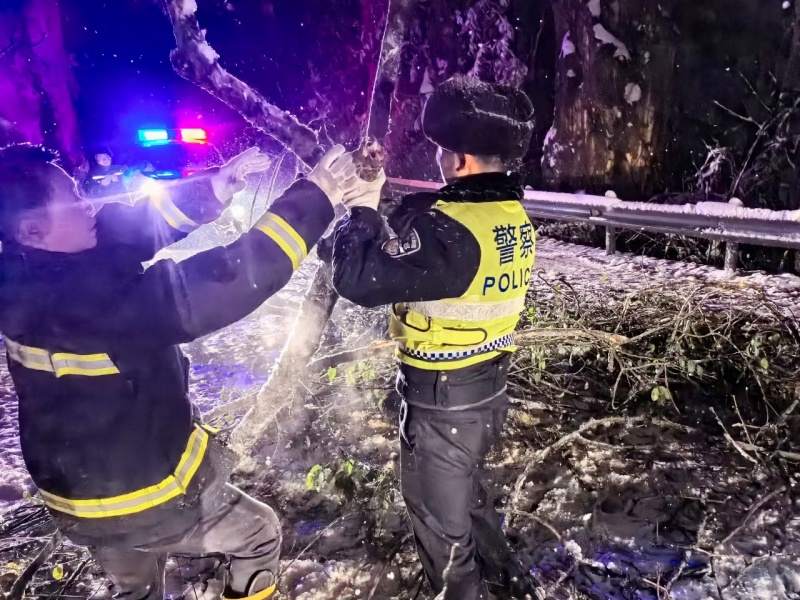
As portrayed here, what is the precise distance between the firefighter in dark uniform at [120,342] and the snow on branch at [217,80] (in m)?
1.04

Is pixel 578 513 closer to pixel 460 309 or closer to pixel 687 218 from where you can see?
pixel 460 309

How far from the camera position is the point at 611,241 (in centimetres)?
809

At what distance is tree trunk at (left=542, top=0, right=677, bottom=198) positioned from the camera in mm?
8516

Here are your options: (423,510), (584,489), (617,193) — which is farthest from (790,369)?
(617,193)

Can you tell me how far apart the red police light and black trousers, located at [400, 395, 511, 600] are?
1226 centimetres

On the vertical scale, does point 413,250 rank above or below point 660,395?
above

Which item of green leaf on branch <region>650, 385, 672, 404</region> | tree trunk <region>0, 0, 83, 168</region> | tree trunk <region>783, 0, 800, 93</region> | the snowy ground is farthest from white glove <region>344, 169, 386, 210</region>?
tree trunk <region>0, 0, 83, 168</region>

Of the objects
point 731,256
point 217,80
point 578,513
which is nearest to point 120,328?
point 217,80

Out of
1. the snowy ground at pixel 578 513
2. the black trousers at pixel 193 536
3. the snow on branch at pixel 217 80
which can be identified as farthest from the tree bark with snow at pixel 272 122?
the black trousers at pixel 193 536

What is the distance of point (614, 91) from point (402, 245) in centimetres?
856

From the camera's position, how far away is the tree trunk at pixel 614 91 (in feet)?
27.9

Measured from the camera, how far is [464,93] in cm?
192

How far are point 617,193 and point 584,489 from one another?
23.7ft

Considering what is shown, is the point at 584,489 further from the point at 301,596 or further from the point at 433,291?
the point at 433,291
